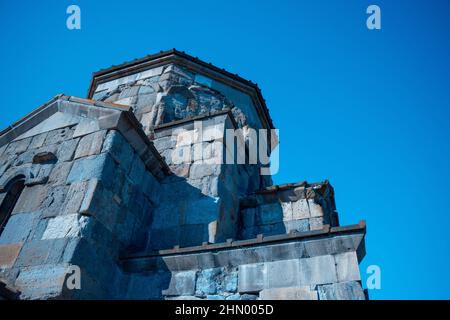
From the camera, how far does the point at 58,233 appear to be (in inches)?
143

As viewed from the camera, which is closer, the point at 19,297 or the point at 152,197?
the point at 19,297

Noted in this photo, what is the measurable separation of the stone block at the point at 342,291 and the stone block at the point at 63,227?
2.36 m

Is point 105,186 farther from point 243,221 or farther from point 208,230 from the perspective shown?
point 243,221

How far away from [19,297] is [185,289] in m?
1.49

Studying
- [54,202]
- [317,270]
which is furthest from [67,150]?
[317,270]

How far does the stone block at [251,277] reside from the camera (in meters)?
3.47

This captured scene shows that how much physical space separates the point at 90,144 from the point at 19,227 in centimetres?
118

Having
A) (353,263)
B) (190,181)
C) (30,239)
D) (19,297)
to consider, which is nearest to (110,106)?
(190,181)

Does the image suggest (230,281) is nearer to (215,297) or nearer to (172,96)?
(215,297)

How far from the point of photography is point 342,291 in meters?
3.12

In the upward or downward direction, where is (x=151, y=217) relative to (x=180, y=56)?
downward

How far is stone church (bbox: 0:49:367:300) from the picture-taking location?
3.39 m

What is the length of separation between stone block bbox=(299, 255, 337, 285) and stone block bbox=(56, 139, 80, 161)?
2.95m

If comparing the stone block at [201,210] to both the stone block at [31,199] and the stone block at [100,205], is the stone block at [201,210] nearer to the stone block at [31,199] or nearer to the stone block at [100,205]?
the stone block at [100,205]
